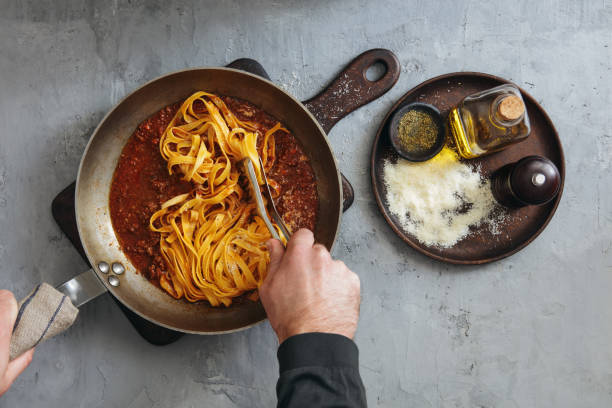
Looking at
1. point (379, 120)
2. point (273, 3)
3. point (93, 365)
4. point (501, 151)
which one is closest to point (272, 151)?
point (379, 120)

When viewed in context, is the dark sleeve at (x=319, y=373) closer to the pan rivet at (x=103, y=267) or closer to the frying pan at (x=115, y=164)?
the frying pan at (x=115, y=164)

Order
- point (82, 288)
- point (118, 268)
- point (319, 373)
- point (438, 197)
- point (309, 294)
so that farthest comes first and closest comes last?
point (438, 197), point (118, 268), point (82, 288), point (309, 294), point (319, 373)

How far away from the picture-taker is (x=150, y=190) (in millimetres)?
1806

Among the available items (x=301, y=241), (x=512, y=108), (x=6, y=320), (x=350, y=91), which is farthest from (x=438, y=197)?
(x=6, y=320)

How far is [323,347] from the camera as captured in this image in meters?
1.27

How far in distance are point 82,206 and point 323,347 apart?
1128 mm

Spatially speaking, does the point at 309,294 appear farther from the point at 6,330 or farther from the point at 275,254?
the point at 6,330

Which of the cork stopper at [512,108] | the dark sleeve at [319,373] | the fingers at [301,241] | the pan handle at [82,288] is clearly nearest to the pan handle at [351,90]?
the cork stopper at [512,108]

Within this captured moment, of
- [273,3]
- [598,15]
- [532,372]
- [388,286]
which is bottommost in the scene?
[532,372]

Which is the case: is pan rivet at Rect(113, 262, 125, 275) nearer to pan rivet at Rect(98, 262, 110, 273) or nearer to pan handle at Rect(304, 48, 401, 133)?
pan rivet at Rect(98, 262, 110, 273)

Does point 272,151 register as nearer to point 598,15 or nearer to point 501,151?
point 501,151

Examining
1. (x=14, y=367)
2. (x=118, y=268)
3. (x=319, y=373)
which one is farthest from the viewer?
(x=118, y=268)

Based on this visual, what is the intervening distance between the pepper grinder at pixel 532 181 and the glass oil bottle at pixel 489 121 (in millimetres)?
115

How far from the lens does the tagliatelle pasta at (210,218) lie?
1.77 metres
